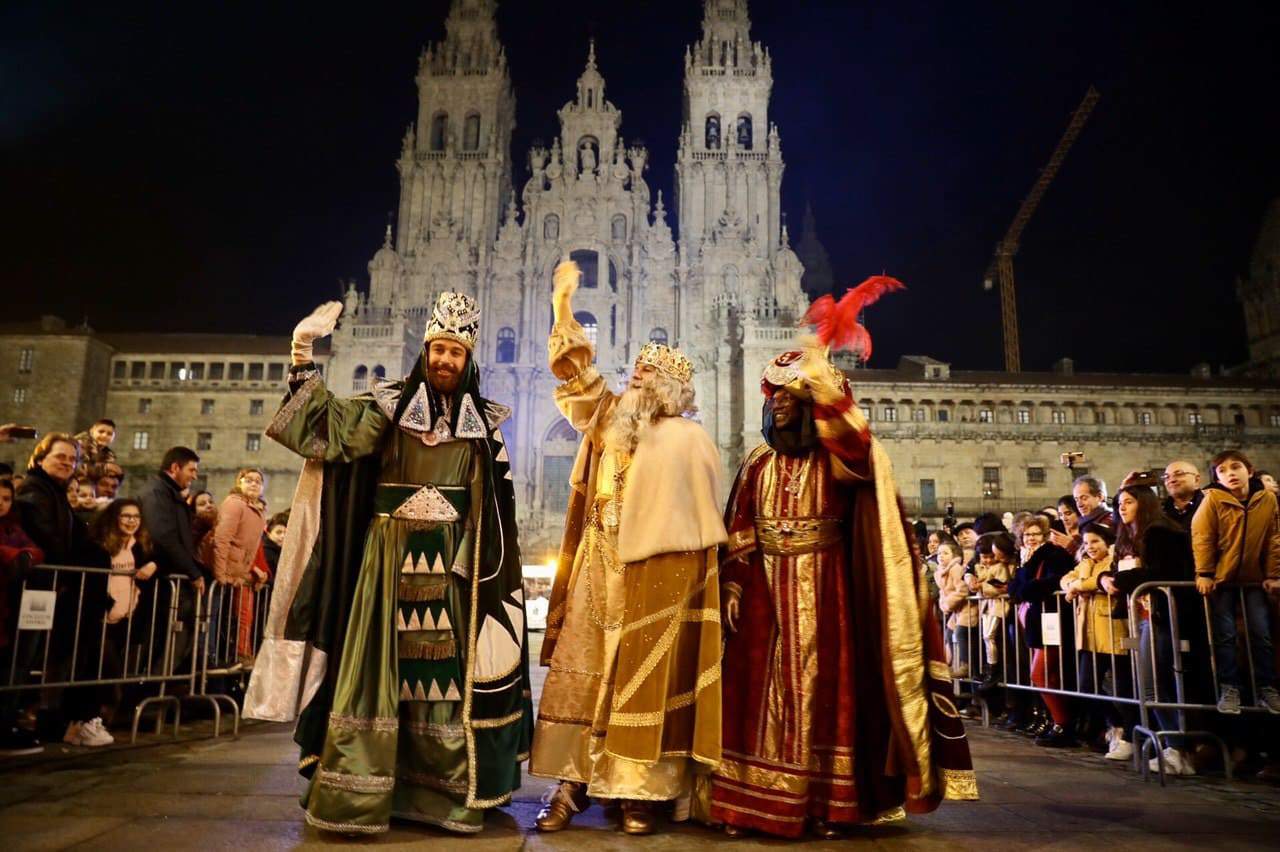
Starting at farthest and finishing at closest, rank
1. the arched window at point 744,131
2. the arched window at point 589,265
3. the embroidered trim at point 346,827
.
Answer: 1. the arched window at point 744,131
2. the arched window at point 589,265
3. the embroidered trim at point 346,827

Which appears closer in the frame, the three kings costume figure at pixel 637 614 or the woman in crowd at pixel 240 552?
the three kings costume figure at pixel 637 614

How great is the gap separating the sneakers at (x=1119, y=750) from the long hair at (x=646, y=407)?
3852 millimetres

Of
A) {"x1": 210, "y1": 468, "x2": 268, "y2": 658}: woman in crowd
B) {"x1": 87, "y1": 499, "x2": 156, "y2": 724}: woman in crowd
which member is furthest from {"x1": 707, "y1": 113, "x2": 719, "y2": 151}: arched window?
{"x1": 87, "y1": 499, "x2": 156, "y2": 724}: woman in crowd

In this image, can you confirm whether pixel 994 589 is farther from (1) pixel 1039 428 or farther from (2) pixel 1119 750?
(1) pixel 1039 428

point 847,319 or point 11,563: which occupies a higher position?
point 847,319

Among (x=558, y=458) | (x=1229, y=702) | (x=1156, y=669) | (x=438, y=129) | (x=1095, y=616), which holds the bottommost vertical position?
(x=1229, y=702)

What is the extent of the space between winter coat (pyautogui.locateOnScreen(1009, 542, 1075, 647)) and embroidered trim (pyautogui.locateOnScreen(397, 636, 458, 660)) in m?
4.69

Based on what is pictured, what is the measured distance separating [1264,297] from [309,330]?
50513 mm

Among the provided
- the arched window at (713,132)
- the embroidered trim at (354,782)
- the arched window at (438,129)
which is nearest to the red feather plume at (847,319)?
the embroidered trim at (354,782)

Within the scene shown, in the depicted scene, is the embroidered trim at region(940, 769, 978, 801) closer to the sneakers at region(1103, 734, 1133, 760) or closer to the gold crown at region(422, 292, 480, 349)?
the gold crown at region(422, 292, 480, 349)

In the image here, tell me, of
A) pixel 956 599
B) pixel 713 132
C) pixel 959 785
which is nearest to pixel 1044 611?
pixel 956 599

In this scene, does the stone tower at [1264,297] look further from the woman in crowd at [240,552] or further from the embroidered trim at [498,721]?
the embroidered trim at [498,721]

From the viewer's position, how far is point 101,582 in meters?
5.27

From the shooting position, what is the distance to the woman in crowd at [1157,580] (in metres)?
4.99
